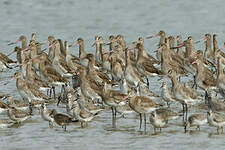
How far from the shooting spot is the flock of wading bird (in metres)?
12.7

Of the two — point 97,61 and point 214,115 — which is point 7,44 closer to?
point 97,61

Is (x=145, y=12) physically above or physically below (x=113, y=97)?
above

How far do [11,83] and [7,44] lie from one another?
6002mm

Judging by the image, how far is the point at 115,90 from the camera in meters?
15.1

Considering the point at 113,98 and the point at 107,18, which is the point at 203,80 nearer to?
the point at 113,98

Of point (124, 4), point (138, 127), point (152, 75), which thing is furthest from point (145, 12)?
point (138, 127)

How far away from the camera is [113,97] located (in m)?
13.3

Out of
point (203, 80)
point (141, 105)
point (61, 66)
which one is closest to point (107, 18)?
point (61, 66)

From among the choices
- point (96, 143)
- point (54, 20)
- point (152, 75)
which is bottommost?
point (96, 143)

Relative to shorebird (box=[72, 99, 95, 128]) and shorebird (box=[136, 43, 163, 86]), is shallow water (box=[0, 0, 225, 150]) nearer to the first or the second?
shorebird (box=[72, 99, 95, 128])

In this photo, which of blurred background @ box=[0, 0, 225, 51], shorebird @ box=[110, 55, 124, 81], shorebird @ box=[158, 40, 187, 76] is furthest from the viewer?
blurred background @ box=[0, 0, 225, 51]

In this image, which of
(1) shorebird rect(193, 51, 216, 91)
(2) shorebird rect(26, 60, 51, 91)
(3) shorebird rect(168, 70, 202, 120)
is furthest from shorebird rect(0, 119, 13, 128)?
(1) shorebird rect(193, 51, 216, 91)

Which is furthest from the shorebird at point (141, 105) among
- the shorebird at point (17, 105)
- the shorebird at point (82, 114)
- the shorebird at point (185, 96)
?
the shorebird at point (17, 105)

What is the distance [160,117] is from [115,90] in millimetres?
3254
